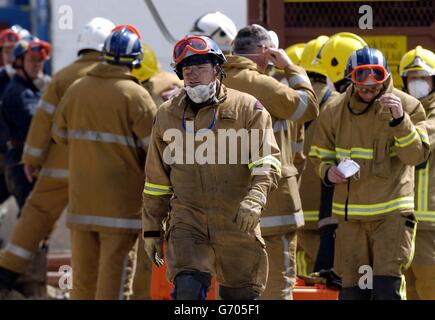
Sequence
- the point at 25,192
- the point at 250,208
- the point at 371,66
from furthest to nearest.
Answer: the point at 25,192 → the point at 371,66 → the point at 250,208

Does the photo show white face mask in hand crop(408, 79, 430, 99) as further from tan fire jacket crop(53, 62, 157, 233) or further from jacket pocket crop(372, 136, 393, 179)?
tan fire jacket crop(53, 62, 157, 233)

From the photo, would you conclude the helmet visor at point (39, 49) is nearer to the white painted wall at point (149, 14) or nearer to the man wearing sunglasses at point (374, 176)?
the white painted wall at point (149, 14)

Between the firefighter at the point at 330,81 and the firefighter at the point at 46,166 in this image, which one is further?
the firefighter at the point at 46,166

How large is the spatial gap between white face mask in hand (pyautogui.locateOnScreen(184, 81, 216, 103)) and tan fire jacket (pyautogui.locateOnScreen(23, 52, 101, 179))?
2743 mm

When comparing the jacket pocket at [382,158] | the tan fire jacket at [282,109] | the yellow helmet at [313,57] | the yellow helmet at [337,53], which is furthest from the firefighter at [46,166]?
the jacket pocket at [382,158]

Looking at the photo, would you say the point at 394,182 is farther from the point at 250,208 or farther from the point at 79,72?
the point at 79,72

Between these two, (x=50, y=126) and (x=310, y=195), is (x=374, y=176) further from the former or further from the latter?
(x=50, y=126)

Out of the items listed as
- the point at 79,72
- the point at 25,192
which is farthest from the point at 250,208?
the point at 25,192

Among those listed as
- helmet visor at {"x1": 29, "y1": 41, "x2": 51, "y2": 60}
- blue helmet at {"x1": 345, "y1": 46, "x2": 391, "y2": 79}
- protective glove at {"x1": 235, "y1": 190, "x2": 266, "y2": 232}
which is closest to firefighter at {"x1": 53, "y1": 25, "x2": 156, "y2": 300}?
blue helmet at {"x1": 345, "y1": 46, "x2": 391, "y2": 79}

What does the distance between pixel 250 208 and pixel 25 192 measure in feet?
15.2

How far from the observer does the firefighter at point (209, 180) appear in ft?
26.3

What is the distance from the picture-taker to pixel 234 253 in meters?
8.09

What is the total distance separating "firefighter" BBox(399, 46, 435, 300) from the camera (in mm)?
9289

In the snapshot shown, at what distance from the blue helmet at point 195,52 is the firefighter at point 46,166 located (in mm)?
2695
